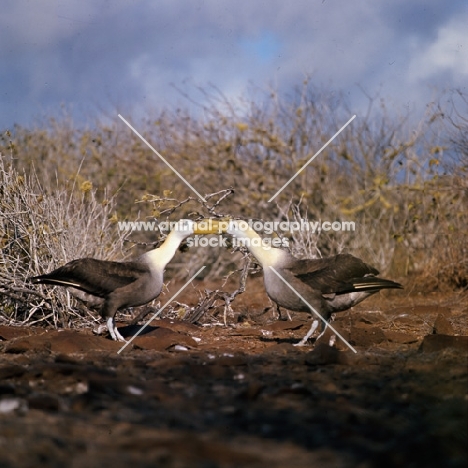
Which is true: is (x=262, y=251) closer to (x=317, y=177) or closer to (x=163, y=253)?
(x=163, y=253)

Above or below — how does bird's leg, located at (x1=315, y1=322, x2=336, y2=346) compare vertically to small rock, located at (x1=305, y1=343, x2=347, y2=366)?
below

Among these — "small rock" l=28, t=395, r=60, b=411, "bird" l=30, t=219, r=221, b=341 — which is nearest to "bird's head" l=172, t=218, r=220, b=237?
"bird" l=30, t=219, r=221, b=341

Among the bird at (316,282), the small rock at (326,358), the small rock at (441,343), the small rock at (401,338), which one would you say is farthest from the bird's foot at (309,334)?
the small rock at (326,358)

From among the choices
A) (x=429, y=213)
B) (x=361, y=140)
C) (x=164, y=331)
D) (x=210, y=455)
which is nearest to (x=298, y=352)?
(x=164, y=331)

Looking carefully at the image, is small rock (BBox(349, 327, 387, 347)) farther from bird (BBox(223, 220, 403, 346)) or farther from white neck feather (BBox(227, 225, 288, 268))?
white neck feather (BBox(227, 225, 288, 268))

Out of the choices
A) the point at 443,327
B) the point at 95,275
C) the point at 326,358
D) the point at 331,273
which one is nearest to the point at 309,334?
the point at 331,273

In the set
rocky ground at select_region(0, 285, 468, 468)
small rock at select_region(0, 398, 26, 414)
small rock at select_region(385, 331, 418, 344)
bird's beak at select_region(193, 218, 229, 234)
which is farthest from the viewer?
bird's beak at select_region(193, 218, 229, 234)

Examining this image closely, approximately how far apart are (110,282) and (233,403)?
3.32 metres

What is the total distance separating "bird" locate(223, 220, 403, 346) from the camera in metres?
6.82

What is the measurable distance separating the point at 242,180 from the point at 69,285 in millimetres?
7984

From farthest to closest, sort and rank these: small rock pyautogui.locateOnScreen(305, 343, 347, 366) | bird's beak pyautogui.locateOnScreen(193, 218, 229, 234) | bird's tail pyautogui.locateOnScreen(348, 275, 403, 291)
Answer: bird's beak pyautogui.locateOnScreen(193, 218, 229, 234)
bird's tail pyautogui.locateOnScreen(348, 275, 403, 291)
small rock pyautogui.locateOnScreen(305, 343, 347, 366)

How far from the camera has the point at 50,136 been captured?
709 inches

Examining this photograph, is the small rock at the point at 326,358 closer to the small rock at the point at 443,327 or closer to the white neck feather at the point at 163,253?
the small rock at the point at 443,327

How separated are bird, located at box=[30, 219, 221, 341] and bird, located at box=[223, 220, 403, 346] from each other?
101 centimetres
